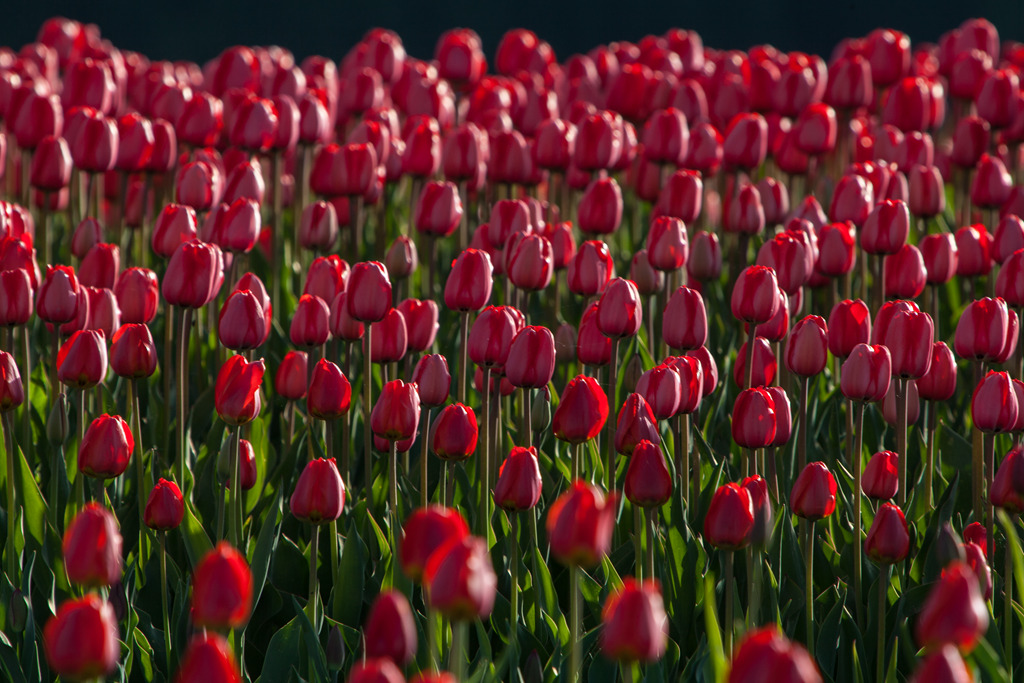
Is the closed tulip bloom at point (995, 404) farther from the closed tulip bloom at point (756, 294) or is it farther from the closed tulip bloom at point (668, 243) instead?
the closed tulip bloom at point (668, 243)

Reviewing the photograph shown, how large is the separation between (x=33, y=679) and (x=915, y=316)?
67.5 inches

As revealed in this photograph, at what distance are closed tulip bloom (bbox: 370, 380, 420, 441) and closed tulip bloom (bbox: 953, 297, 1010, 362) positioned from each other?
43.0 inches

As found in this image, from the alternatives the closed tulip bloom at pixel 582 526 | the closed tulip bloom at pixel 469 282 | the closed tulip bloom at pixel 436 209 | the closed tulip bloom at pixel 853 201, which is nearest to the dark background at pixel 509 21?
the closed tulip bloom at pixel 436 209

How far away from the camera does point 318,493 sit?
6.69ft

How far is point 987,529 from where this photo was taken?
2295mm

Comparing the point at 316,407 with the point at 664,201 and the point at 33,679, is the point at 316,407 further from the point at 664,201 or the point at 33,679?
the point at 664,201

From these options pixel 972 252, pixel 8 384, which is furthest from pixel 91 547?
pixel 972 252

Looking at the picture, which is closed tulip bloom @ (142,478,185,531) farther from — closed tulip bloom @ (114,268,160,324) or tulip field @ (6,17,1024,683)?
closed tulip bloom @ (114,268,160,324)

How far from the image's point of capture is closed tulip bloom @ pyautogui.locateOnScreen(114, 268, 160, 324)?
2721 millimetres

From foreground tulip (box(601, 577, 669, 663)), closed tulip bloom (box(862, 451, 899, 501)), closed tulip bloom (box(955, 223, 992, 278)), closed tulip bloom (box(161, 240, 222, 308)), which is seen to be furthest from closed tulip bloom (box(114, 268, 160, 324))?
closed tulip bloom (box(955, 223, 992, 278))

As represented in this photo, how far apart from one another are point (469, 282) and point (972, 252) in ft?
4.79

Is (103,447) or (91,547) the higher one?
(91,547)

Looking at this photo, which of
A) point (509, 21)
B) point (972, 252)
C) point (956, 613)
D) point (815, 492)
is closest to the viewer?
point (956, 613)

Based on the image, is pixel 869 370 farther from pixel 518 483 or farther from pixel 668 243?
pixel 668 243
